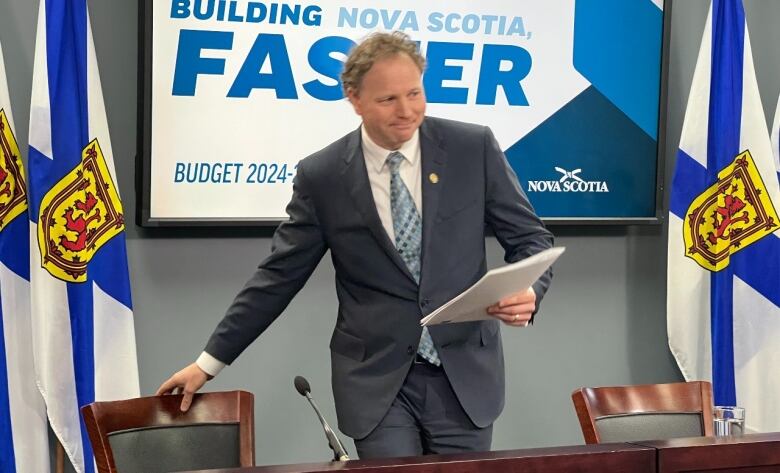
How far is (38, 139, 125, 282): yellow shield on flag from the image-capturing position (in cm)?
344

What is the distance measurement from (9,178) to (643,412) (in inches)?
84.1

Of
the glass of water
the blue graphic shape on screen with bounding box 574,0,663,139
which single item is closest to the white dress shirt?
the glass of water

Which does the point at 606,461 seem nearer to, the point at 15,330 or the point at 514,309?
the point at 514,309

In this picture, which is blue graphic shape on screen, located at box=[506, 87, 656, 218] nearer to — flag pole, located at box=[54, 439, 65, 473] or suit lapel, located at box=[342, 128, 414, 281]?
suit lapel, located at box=[342, 128, 414, 281]

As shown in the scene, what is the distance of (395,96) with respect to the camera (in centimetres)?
243

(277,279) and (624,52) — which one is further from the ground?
(624,52)

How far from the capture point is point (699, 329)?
4.22 meters

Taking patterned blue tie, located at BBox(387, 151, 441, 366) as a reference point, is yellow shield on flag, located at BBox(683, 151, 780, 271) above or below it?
above

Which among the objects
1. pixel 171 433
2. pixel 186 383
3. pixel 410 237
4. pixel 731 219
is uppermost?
pixel 731 219

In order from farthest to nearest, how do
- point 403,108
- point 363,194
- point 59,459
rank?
point 59,459
point 363,194
point 403,108

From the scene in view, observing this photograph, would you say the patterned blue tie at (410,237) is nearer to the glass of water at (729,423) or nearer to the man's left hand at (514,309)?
the man's left hand at (514,309)

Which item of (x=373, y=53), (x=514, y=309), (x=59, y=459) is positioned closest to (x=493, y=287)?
(x=514, y=309)

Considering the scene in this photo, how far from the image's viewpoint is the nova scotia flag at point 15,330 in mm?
3439

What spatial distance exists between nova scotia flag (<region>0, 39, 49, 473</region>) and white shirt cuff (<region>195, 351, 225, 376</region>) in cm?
119
